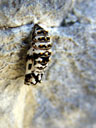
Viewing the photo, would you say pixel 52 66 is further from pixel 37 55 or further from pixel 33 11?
pixel 33 11

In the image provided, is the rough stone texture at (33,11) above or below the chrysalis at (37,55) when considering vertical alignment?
above

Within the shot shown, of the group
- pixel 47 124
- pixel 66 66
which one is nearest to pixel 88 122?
pixel 47 124

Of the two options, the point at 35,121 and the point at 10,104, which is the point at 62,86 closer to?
the point at 35,121

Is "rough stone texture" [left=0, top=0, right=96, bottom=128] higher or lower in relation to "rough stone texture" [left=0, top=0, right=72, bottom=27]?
lower

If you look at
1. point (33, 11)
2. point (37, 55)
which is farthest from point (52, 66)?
point (33, 11)
